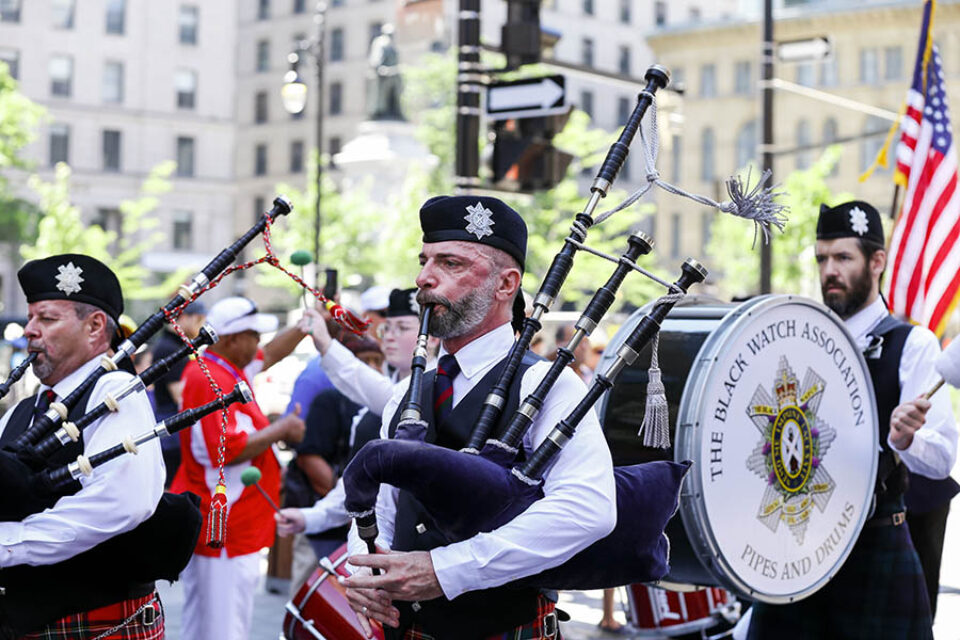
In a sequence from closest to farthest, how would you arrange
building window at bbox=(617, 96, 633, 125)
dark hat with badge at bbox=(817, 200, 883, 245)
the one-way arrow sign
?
dark hat with badge at bbox=(817, 200, 883, 245)
the one-way arrow sign
building window at bbox=(617, 96, 633, 125)

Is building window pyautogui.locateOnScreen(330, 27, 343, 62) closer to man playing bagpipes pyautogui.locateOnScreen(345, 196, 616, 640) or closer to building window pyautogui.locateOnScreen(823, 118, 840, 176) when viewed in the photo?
building window pyautogui.locateOnScreen(823, 118, 840, 176)

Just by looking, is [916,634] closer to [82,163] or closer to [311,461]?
[311,461]

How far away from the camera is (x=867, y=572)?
5004 mm

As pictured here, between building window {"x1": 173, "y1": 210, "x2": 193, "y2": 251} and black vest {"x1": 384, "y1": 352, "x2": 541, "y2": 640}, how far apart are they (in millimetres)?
55030

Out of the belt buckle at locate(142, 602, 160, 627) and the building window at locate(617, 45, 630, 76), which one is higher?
the building window at locate(617, 45, 630, 76)

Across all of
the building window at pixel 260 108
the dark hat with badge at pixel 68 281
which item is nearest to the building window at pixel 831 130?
the building window at pixel 260 108

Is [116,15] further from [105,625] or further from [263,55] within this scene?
[105,625]

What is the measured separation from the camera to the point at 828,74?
55.8m

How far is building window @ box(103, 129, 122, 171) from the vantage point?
55156 mm

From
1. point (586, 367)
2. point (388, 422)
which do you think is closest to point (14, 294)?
point (586, 367)

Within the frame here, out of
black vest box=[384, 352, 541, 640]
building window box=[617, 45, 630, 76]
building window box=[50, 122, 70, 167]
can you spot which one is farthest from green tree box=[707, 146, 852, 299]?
black vest box=[384, 352, 541, 640]

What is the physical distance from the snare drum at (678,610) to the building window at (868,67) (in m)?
50.0

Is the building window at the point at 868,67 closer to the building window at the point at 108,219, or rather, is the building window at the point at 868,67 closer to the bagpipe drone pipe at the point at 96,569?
the building window at the point at 108,219

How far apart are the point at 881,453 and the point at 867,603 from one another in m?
0.56
